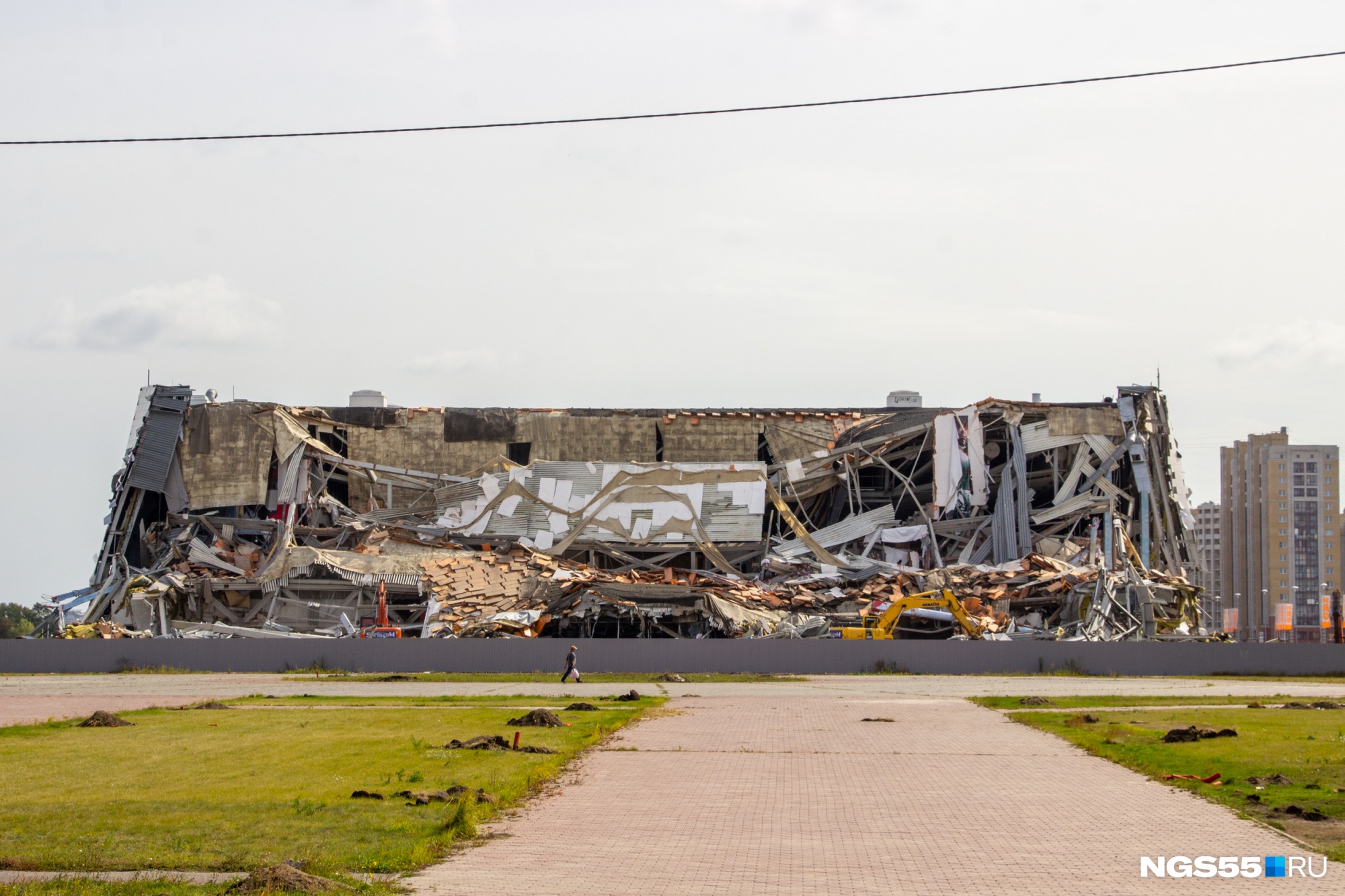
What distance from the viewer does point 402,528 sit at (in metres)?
57.4

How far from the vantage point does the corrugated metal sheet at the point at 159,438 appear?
197ft

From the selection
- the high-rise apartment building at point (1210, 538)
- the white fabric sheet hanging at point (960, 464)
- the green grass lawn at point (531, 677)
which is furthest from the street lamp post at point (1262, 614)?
the green grass lawn at point (531, 677)

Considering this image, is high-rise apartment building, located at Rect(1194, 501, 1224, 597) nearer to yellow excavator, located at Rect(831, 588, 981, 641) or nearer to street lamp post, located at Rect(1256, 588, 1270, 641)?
street lamp post, located at Rect(1256, 588, 1270, 641)

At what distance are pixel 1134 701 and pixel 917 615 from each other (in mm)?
17574

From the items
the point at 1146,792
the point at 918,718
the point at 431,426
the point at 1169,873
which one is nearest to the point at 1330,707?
the point at 918,718

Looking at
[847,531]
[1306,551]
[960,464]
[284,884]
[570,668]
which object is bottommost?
[284,884]

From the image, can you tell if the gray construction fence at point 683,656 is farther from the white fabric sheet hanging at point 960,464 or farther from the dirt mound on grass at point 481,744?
the dirt mound on grass at point 481,744

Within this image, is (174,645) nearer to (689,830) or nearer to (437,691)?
(437,691)

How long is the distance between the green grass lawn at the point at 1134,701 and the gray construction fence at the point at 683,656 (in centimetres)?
1204

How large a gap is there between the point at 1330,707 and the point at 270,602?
38222 millimetres

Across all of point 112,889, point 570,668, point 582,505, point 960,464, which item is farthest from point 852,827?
point 582,505

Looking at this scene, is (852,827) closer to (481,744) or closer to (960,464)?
(481,744)

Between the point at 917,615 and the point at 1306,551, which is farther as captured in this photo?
the point at 1306,551

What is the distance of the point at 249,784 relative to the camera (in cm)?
1573
